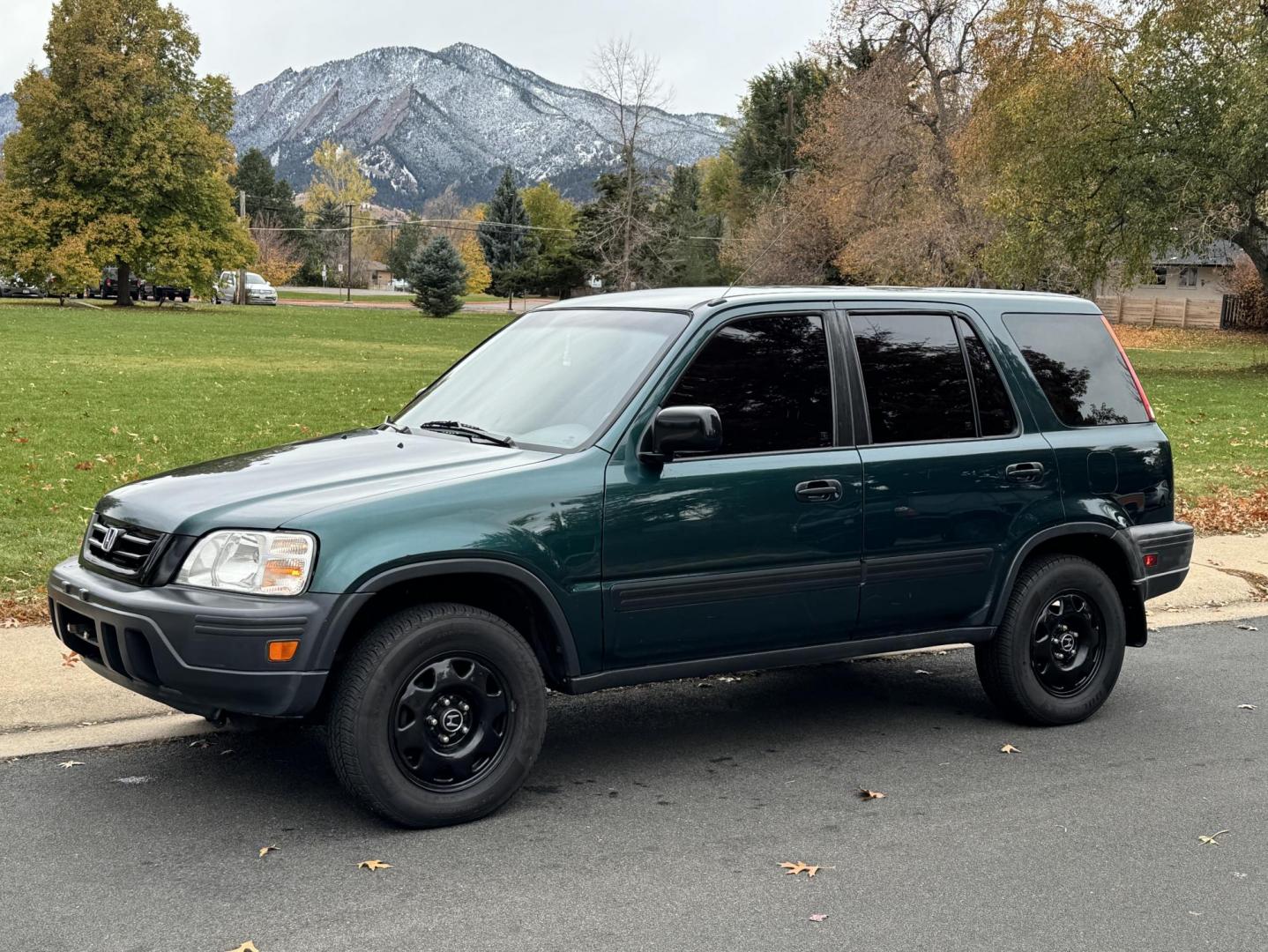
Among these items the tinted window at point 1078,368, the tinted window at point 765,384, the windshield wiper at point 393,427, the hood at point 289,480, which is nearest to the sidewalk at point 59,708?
the hood at point 289,480

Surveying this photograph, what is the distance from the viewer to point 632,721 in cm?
616

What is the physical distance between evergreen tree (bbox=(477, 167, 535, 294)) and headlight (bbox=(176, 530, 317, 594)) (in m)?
93.3

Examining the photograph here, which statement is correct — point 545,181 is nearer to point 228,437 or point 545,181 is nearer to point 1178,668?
point 228,437

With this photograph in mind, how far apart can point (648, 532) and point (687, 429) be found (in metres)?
0.42

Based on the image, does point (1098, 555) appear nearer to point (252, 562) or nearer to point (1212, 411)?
point (252, 562)

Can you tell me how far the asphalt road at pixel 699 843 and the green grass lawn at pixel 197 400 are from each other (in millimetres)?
3819

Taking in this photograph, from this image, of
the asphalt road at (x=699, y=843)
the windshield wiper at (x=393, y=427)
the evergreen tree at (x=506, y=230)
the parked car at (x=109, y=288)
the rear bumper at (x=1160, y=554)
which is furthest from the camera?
the evergreen tree at (x=506, y=230)

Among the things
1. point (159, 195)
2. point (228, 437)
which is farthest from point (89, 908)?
point (159, 195)

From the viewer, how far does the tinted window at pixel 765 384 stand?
5.22 meters

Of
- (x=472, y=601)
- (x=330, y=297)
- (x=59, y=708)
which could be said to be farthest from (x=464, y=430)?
(x=330, y=297)

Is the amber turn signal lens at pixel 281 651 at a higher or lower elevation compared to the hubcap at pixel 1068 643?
higher

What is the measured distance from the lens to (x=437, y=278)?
63.5 m

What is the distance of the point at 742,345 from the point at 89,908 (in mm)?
3013

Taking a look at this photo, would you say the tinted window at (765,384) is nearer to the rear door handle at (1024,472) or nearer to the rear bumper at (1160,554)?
the rear door handle at (1024,472)
